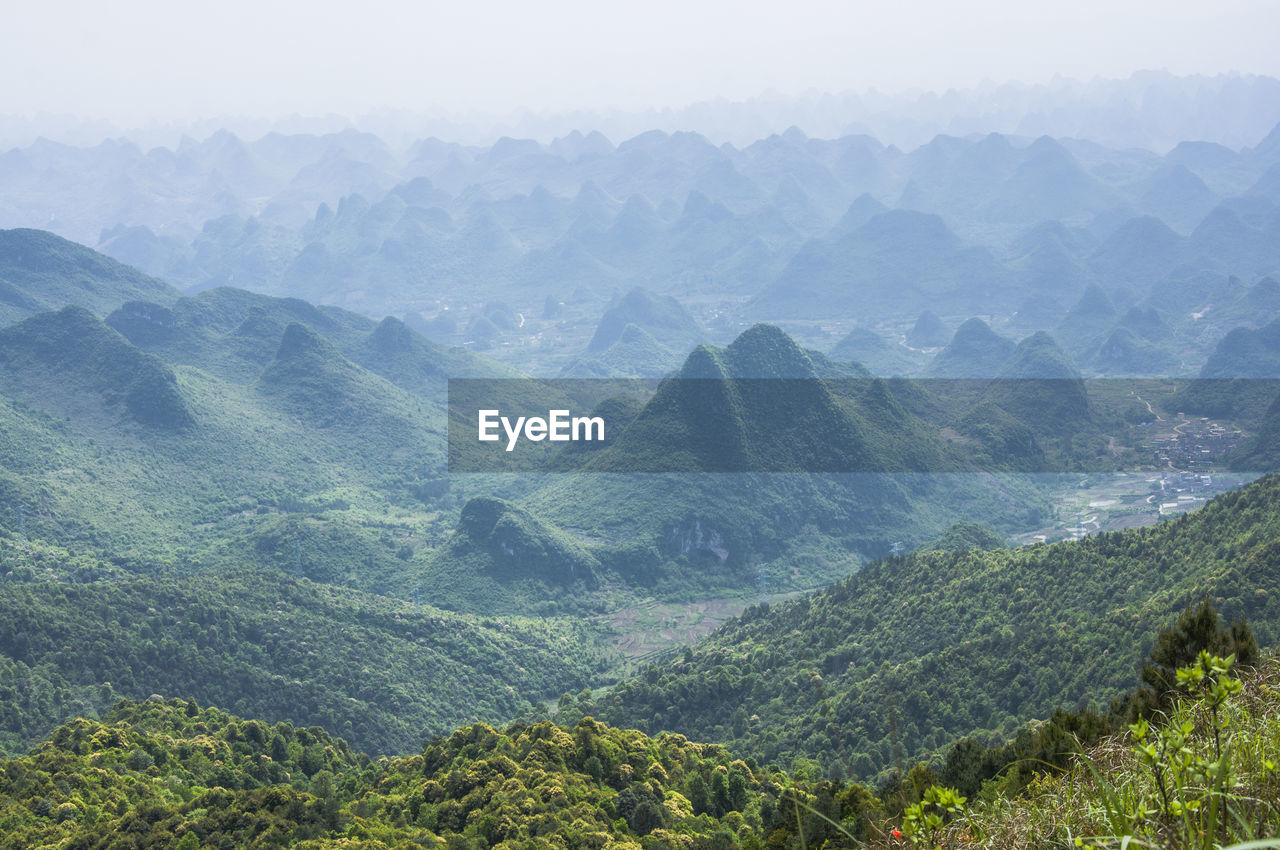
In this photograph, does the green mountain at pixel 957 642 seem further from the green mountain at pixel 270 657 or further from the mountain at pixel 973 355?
the mountain at pixel 973 355

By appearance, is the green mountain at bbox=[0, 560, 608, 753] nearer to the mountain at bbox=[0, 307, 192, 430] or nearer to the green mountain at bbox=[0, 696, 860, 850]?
the green mountain at bbox=[0, 696, 860, 850]

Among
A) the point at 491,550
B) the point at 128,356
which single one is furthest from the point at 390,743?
the point at 128,356

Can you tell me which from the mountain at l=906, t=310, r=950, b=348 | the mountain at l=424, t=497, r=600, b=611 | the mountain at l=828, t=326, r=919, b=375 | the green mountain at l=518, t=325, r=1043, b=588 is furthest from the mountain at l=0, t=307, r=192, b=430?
the mountain at l=906, t=310, r=950, b=348

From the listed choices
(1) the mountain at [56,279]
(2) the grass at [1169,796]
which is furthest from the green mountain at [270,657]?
(1) the mountain at [56,279]

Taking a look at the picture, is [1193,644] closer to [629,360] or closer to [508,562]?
[508,562]

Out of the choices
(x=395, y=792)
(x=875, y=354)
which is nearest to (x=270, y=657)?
(x=395, y=792)

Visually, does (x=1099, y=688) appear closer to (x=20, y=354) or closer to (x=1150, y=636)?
(x=1150, y=636)
